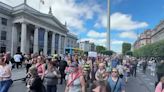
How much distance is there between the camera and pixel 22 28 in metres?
53.8

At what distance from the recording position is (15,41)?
183 feet

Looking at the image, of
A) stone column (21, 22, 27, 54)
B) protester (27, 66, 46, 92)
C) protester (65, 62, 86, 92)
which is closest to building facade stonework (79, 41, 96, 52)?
stone column (21, 22, 27, 54)

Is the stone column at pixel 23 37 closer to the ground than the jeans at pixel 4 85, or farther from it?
farther from it

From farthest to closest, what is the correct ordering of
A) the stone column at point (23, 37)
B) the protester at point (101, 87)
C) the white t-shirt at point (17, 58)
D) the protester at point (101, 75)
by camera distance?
1. the stone column at point (23, 37)
2. the white t-shirt at point (17, 58)
3. the protester at point (101, 75)
4. the protester at point (101, 87)

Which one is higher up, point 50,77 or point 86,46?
point 86,46

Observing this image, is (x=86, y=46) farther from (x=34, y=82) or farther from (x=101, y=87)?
(x=101, y=87)

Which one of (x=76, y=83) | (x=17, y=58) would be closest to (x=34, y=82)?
(x=76, y=83)

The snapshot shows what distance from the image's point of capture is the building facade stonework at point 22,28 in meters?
53.2

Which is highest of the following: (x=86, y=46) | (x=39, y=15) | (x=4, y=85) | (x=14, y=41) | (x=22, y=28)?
(x=39, y=15)

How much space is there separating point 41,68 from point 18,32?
5016 centimetres

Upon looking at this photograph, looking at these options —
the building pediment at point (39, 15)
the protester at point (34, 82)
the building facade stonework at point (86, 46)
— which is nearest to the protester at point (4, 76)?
the protester at point (34, 82)

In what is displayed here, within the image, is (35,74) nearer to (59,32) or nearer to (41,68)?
(41,68)

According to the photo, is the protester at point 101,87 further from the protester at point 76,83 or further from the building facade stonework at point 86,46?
the building facade stonework at point 86,46

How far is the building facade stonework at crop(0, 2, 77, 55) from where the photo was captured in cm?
5316
